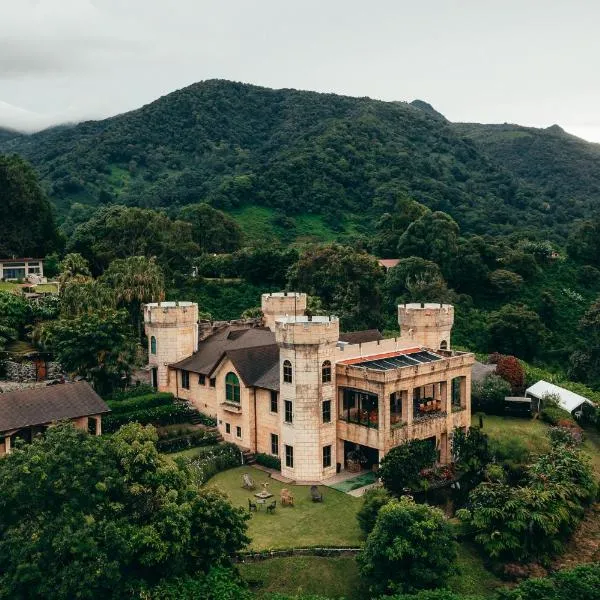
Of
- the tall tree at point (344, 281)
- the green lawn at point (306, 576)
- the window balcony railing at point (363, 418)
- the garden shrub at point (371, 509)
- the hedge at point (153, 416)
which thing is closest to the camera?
the green lawn at point (306, 576)

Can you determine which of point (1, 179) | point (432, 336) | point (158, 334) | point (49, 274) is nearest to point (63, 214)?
point (1, 179)

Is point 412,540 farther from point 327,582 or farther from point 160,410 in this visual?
point 160,410

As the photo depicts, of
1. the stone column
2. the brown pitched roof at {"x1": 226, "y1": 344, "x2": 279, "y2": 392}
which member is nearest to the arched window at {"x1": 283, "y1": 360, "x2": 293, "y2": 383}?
the brown pitched roof at {"x1": 226, "y1": 344, "x2": 279, "y2": 392}

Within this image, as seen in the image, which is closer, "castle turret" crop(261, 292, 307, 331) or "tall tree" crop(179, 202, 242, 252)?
"castle turret" crop(261, 292, 307, 331)

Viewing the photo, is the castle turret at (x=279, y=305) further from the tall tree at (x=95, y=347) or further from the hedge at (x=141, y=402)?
the tall tree at (x=95, y=347)

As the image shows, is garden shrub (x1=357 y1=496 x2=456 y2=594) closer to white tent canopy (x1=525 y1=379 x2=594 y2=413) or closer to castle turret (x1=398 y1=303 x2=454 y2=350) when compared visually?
castle turret (x1=398 y1=303 x2=454 y2=350)

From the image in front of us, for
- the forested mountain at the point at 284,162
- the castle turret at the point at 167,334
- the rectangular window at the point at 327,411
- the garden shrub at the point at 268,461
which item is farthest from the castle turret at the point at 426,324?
the forested mountain at the point at 284,162
